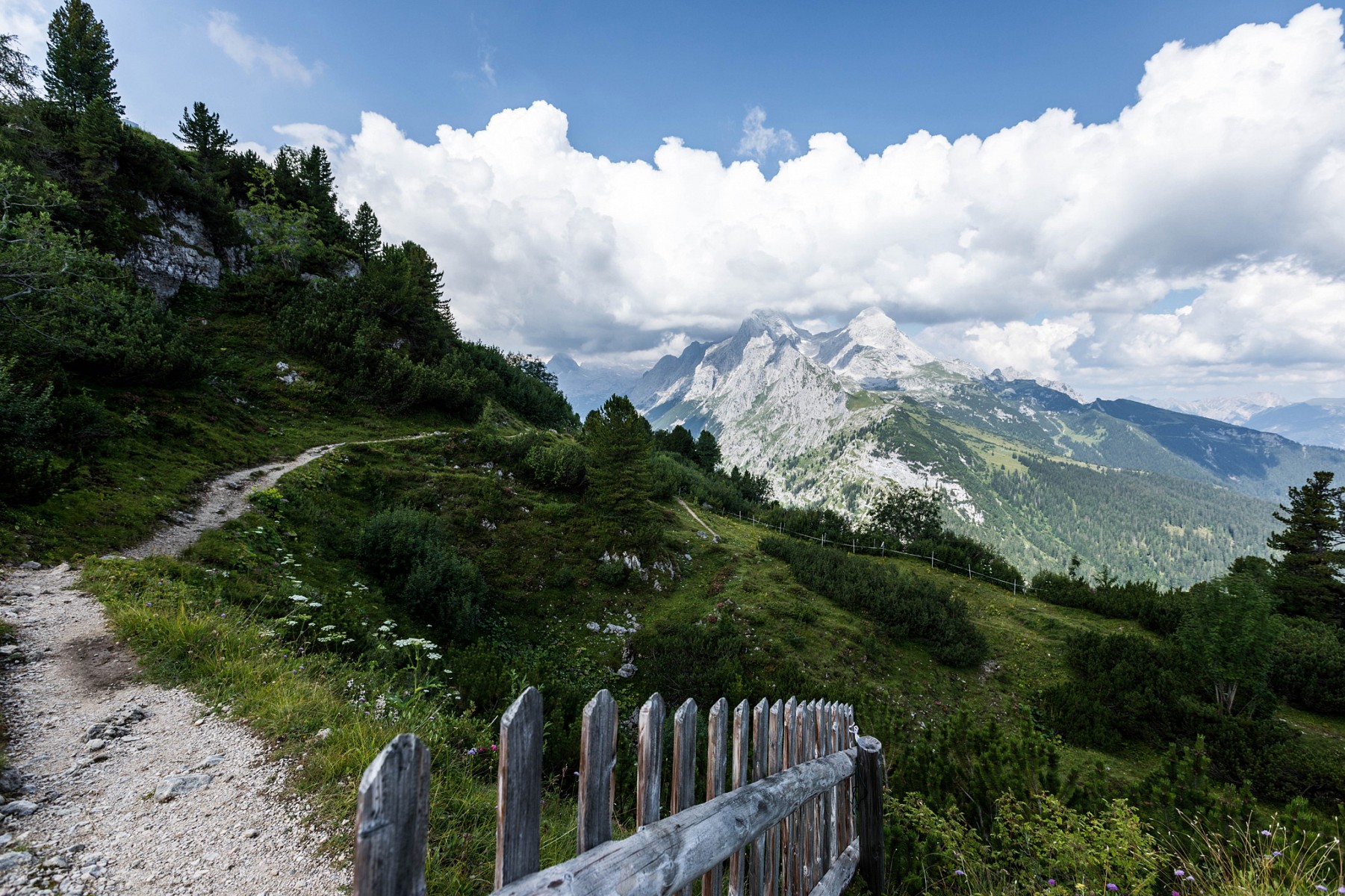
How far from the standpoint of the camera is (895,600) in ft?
63.4

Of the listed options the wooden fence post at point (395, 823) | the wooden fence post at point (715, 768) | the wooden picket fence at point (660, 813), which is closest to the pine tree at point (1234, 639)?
the wooden picket fence at point (660, 813)

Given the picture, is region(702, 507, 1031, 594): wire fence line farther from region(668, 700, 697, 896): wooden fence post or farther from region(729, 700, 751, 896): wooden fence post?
region(668, 700, 697, 896): wooden fence post

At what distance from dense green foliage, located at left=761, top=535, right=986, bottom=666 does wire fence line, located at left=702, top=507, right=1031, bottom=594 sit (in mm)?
5606

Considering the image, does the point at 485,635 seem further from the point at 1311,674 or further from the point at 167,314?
the point at 167,314

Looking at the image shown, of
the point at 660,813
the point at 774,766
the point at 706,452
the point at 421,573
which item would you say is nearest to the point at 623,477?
the point at 421,573

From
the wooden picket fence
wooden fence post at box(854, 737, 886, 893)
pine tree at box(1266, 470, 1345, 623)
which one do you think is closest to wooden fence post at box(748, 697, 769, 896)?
the wooden picket fence

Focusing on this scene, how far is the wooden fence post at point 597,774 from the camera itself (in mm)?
1989

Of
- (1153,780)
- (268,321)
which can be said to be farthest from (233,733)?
(268,321)

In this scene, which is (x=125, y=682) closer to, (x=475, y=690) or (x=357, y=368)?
(x=475, y=690)

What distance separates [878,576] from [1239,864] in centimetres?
1819

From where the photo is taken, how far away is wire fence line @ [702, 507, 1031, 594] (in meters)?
27.5

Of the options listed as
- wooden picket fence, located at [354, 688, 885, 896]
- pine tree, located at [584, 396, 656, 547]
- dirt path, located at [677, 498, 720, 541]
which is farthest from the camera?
dirt path, located at [677, 498, 720, 541]

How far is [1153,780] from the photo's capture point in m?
5.51

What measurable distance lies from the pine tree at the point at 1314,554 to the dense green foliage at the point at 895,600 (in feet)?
49.3
